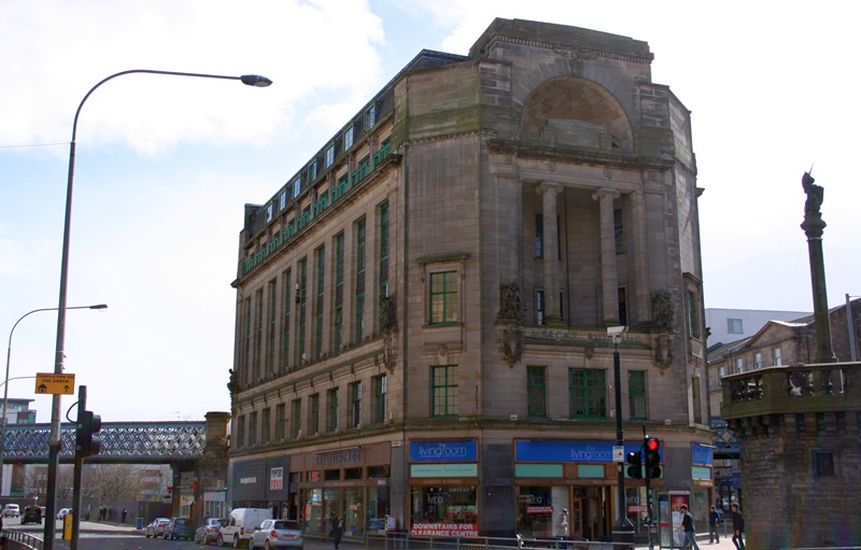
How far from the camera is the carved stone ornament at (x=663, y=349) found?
44125 mm

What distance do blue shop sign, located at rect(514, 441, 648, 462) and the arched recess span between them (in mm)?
14464

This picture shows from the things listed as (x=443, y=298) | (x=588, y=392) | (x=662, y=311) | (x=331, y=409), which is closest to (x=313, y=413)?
(x=331, y=409)

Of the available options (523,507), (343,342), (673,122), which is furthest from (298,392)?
(673,122)

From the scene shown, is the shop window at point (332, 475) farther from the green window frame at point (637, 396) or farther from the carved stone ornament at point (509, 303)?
the green window frame at point (637, 396)

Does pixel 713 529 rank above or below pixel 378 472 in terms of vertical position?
below

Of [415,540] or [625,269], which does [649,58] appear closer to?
[625,269]

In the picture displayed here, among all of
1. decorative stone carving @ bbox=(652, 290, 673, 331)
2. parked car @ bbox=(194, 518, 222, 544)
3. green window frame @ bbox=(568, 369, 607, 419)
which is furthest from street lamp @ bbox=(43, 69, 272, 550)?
parked car @ bbox=(194, 518, 222, 544)

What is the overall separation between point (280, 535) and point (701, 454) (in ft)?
67.5

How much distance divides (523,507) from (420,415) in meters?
6.15

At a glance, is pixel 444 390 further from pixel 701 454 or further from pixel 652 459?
pixel 652 459

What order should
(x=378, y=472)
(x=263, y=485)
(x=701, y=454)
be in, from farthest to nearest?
(x=263, y=485)
(x=378, y=472)
(x=701, y=454)

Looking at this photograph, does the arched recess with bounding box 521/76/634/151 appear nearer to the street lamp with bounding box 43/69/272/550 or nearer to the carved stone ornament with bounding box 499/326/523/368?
the carved stone ornament with bounding box 499/326/523/368

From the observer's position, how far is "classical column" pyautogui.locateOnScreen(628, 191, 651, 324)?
45062mm

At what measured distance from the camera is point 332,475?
2063 inches
